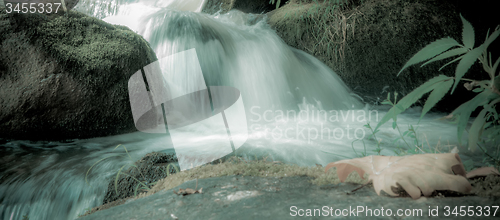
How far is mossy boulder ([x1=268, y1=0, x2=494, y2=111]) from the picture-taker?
504 cm

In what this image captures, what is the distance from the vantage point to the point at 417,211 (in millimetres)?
889

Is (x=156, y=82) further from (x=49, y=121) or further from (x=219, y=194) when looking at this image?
(x=219, y=194)

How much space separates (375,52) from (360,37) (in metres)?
0.41

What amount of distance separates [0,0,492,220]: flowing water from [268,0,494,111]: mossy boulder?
0.36 m

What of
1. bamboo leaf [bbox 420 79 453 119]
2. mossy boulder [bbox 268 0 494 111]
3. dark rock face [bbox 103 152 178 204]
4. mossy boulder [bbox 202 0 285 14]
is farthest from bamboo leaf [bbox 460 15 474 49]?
mossy boulder [bbox 202 0 285 14]

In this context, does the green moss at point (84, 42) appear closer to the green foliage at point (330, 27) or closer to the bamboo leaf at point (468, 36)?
the green foliage at point (330, 27)

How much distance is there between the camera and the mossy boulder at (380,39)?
504cm

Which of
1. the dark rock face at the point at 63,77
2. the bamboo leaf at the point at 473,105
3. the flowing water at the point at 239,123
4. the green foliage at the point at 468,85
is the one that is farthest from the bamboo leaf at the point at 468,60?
the dark rock face at the point at 63,77

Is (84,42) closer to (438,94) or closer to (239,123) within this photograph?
(239,123)

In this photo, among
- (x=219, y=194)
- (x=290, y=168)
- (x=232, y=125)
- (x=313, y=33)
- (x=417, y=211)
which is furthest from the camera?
(x=313, y=33)

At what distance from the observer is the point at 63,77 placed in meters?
3.60

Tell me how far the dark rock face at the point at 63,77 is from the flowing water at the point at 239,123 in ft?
0.74

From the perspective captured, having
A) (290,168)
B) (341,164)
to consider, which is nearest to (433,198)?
(341,164)

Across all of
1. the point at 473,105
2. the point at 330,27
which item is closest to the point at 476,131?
the point at 473,105
